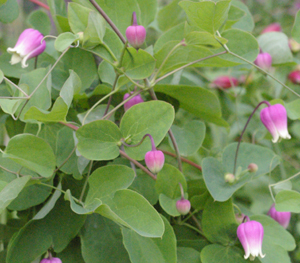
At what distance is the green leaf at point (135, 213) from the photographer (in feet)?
1.09

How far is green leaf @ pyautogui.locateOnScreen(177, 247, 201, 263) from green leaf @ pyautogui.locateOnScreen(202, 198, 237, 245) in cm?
3

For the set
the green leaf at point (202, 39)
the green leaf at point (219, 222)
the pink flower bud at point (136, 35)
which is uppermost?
the pink flower bud at point (136, 35)

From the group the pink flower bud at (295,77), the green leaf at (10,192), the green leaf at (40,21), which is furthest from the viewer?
the pink flower bud at (295,77)

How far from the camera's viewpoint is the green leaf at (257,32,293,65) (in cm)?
62

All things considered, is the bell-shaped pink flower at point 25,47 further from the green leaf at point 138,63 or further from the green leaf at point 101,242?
the green leaf at point 101,242

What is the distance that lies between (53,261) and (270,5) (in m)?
1.52

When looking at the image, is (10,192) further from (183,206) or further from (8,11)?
(8,11)

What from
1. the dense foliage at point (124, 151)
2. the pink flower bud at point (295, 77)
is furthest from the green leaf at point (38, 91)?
the pink flower bud at point (295, 77)

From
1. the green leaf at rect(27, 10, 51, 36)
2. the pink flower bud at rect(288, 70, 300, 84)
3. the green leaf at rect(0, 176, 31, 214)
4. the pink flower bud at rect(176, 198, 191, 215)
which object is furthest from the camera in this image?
the pink flower bud at rect(288, 70, 300, 84)

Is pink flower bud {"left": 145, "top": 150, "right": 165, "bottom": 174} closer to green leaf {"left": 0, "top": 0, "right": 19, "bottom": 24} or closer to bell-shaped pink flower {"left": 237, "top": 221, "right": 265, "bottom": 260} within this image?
bell-shaped pink flower {"left": 237, "top": 221, "right": 265, "bottom": 260}

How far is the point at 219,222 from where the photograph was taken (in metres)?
0.45

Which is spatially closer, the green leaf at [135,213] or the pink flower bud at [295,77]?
the green leaf at [135,213]

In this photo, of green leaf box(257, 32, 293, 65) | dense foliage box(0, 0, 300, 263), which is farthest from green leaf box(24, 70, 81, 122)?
green leaf box(257, 32, 293, 65)

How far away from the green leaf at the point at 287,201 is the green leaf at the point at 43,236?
24 cm
